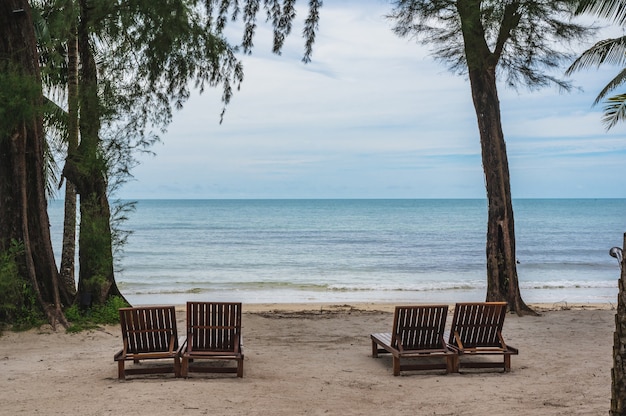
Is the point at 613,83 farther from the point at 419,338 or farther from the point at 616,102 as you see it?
the point at 419,338

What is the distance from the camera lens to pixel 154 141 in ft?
38.8

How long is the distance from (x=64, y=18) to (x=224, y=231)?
158 feet

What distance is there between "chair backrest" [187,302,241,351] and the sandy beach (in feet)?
1.15

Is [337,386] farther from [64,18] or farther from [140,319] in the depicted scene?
[64,18]

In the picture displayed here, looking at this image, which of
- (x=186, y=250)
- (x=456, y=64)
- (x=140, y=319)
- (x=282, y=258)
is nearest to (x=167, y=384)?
(x=140, y=319)

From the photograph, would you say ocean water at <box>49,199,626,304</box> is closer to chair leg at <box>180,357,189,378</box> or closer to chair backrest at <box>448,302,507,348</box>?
A: chair backrest at <box>448,302,507,348</box>

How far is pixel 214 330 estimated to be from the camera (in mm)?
7520

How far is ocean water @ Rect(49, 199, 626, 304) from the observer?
21391 millimetres

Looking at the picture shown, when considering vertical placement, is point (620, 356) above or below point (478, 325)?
above

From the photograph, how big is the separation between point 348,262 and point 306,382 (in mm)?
26852

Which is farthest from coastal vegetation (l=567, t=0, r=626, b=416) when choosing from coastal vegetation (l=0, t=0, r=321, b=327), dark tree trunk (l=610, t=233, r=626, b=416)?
coastal vegetation (l=0, t=0, r=321, b=327)

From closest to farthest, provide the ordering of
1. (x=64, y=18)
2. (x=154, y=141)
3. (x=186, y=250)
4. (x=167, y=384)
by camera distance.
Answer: (x=167, y=384) → (x=64, y=18) → (x=154, y=141) → (x=186, y=250)

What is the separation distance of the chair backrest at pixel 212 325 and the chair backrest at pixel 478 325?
2.46 meters

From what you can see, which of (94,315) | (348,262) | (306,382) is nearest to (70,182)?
(94,315)
